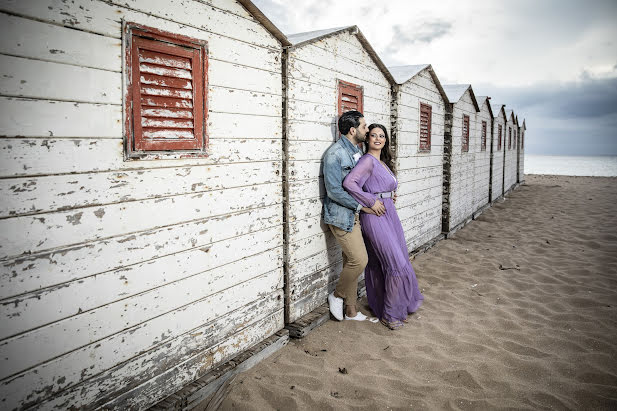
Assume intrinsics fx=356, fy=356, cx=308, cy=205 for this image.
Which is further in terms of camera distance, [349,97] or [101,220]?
[349,97]

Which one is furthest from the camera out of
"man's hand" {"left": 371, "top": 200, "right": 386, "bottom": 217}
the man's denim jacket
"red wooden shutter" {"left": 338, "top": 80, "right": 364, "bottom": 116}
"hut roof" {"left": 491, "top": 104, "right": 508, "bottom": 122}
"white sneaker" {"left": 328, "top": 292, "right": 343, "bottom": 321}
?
"hut roof" {"left": 491, "top": 104, "right": 508, "bottom": 122}

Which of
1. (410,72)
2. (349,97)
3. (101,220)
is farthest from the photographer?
(410,72)

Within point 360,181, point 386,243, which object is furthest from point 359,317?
point 360,181

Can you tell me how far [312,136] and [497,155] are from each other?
41.9 feet

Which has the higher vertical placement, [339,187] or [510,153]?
[510,153]

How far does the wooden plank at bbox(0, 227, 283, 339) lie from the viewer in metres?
1.85

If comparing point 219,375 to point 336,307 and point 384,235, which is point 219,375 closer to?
point 336,307

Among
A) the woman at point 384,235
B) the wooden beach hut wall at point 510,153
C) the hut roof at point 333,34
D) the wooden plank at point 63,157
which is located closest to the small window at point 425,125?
the hut roof at point 333,34

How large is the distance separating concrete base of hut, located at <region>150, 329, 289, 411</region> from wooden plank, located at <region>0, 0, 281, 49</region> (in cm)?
246

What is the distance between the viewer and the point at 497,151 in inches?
559

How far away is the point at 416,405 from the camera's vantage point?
279 cm

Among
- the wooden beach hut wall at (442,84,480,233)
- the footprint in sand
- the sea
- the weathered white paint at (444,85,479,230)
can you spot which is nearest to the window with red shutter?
the footprint in sand

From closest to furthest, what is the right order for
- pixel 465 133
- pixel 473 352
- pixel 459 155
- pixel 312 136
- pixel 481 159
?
pixel 473 352, pixel 312 136, pixel 459 155, pixel 465 133, pixel 481 159

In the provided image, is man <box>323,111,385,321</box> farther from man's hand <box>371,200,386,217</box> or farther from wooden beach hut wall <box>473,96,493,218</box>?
wooden beach hut wall <box>473,96,493,218</box>
